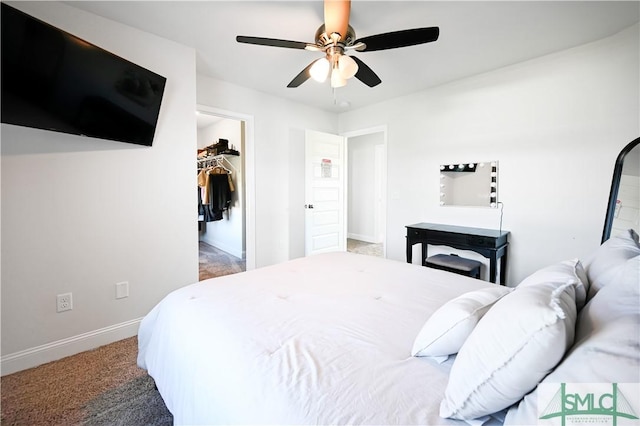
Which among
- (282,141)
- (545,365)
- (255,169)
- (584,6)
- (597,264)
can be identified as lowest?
(545,365)

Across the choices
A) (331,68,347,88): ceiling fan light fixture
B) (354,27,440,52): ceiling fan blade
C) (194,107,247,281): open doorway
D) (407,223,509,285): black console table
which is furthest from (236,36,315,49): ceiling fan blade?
(194,107,247,281): open doorway

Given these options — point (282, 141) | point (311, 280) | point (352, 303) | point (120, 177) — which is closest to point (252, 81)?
point (282, 141)

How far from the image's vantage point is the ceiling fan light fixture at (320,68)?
74.2 inches

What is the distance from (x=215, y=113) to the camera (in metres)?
3.13

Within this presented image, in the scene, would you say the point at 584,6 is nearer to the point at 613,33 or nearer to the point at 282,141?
the point at 613,33

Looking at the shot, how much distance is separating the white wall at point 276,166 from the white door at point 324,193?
19 cm

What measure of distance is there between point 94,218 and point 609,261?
296 centimetres

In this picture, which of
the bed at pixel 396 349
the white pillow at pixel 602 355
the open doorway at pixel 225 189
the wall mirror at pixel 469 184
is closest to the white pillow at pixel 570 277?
the bed at pixel 396 349

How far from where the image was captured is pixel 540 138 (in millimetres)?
2697

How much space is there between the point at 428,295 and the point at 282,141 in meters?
3.01

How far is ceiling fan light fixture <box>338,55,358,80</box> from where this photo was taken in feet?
6.08

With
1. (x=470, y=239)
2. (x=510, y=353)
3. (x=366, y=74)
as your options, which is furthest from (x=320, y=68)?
(x=470, y=239)

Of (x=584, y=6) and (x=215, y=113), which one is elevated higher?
(x=584, y=6)

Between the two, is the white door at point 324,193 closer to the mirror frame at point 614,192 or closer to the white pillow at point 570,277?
the mirror frame at point 614,192
